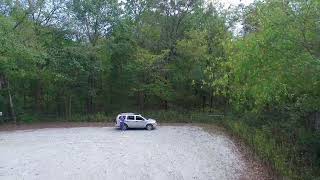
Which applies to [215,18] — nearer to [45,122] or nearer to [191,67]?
[191,67]

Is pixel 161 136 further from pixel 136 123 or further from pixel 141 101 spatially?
pixel 141 101

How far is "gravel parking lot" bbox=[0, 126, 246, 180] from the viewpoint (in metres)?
18.5

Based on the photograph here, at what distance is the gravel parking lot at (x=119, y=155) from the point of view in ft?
60.6

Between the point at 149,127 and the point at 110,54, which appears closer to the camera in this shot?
the point at 149,127

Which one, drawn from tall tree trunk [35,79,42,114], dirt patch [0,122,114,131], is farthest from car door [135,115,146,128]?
tall tree trunk [35,79,42,114]

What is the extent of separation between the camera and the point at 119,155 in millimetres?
23000

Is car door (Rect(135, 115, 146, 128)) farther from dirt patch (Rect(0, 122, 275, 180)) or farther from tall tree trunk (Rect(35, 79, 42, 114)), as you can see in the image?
tall tree trunk (Rect(35, 79, 42, 114))

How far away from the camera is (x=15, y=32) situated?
37.7 metres

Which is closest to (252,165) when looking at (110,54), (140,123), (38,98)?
(140,123)

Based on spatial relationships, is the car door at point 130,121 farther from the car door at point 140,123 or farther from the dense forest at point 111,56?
the dense forest at point 111,56

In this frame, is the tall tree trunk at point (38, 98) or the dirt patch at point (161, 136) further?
the tall tree trunk at point (38, 98)

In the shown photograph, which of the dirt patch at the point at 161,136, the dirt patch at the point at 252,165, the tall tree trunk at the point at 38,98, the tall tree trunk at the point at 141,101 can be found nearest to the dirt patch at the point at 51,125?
the dirt patch at the point at 161,136

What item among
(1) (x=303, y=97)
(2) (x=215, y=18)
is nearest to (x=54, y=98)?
(2) (x=215, y=18)

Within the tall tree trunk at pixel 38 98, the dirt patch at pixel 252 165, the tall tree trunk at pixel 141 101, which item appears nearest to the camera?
the dirt patch at pixel 252 165
